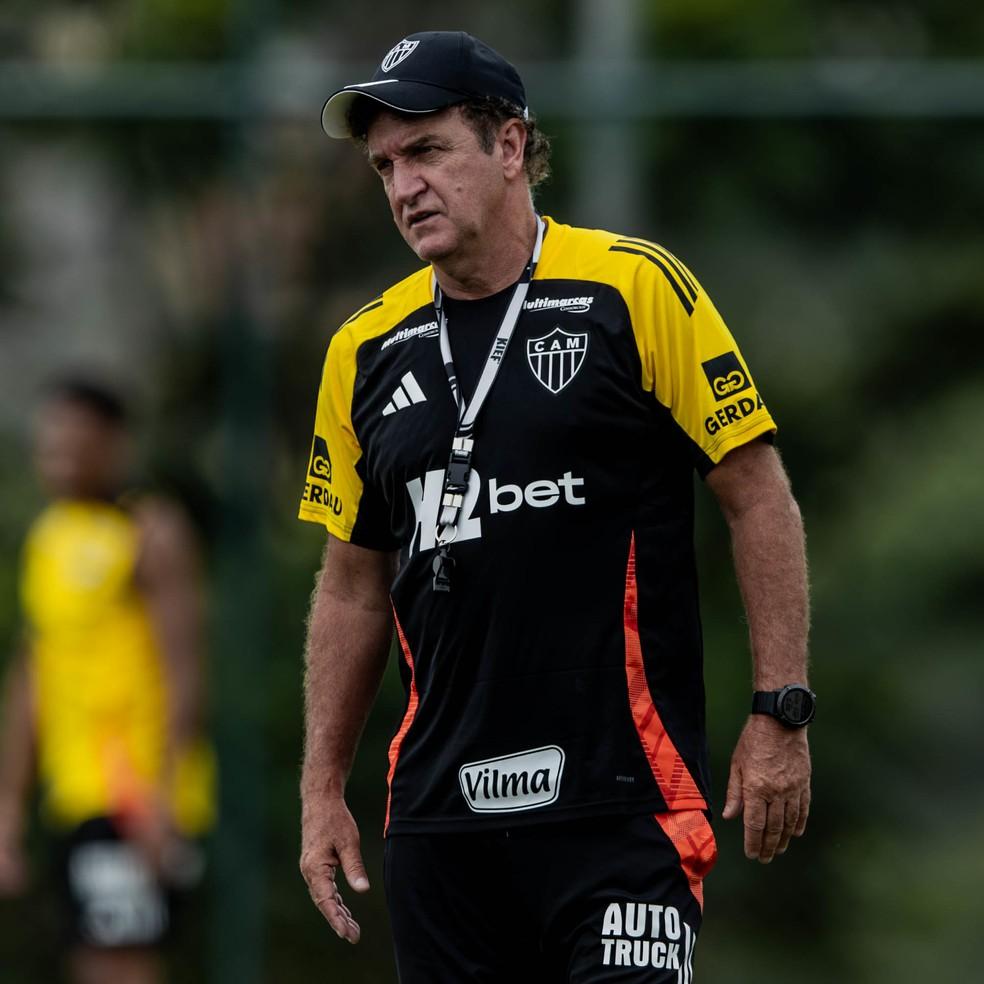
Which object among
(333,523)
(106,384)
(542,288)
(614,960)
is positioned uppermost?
(106,384)

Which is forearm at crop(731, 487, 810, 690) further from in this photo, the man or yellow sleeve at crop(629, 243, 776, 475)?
yellow sleeve at crop(629, 243, 776, 475)

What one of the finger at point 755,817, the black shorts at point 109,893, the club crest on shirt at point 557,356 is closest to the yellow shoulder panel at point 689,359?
Answer: the club crest on shirt at point 557,356

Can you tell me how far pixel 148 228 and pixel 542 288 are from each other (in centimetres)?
537

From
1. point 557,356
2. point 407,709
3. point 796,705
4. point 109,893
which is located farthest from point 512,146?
point 109,893

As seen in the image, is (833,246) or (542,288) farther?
(833,246)

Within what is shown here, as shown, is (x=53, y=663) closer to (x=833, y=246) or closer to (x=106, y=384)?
(x=106, y=384)

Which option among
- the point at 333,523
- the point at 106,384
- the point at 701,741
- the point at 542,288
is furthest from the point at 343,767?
the point at 106,384

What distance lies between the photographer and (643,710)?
4.05 metres

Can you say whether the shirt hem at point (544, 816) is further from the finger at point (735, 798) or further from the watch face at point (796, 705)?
the watch face at point (796, 705)

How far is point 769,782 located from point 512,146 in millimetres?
1311

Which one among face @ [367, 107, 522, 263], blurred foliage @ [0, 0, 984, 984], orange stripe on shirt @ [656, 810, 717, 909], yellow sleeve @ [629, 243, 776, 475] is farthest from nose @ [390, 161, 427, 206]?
blurred foliage @ [0, 0, 984, 984]

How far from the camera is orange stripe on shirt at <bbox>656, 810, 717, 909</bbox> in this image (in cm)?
403

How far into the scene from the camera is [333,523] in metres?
4.44

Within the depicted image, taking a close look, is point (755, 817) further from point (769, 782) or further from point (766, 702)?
point (766, 702)
